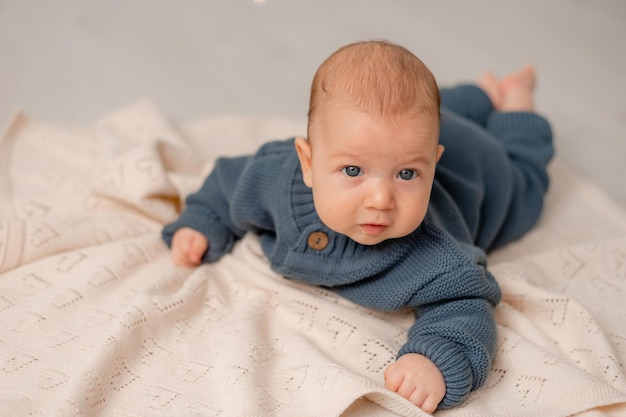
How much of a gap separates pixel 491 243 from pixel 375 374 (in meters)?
0.47

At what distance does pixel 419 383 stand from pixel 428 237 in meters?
0.23

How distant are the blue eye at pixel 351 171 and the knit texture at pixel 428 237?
174 millimetres

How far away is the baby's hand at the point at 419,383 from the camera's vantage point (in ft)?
3.39

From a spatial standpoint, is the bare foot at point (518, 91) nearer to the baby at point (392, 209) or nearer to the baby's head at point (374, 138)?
the baby at point (392, 209)

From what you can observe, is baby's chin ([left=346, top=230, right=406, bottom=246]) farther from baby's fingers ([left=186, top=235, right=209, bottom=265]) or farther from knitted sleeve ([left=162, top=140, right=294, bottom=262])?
baby's fingers ([left=186, top=235, right=209, bottom=265])

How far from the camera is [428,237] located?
1.15 m

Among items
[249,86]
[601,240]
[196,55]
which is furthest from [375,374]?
[196,55]

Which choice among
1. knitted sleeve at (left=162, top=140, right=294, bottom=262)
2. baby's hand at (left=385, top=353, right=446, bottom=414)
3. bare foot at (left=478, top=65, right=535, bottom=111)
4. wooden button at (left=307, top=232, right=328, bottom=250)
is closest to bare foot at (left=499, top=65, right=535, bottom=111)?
bare foot at (left=478, top=65, right=535, bottom=111)

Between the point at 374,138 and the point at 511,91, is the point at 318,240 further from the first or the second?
the point at 511,91

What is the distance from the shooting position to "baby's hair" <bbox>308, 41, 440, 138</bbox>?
0.97 m

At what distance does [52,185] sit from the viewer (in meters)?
1.53

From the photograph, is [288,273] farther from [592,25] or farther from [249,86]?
[592,25]

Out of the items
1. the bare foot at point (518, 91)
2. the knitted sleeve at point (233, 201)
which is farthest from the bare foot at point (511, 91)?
the knitted sleeve at point (233, 201)

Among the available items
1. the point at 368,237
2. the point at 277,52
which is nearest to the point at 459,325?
the point at 368,237
